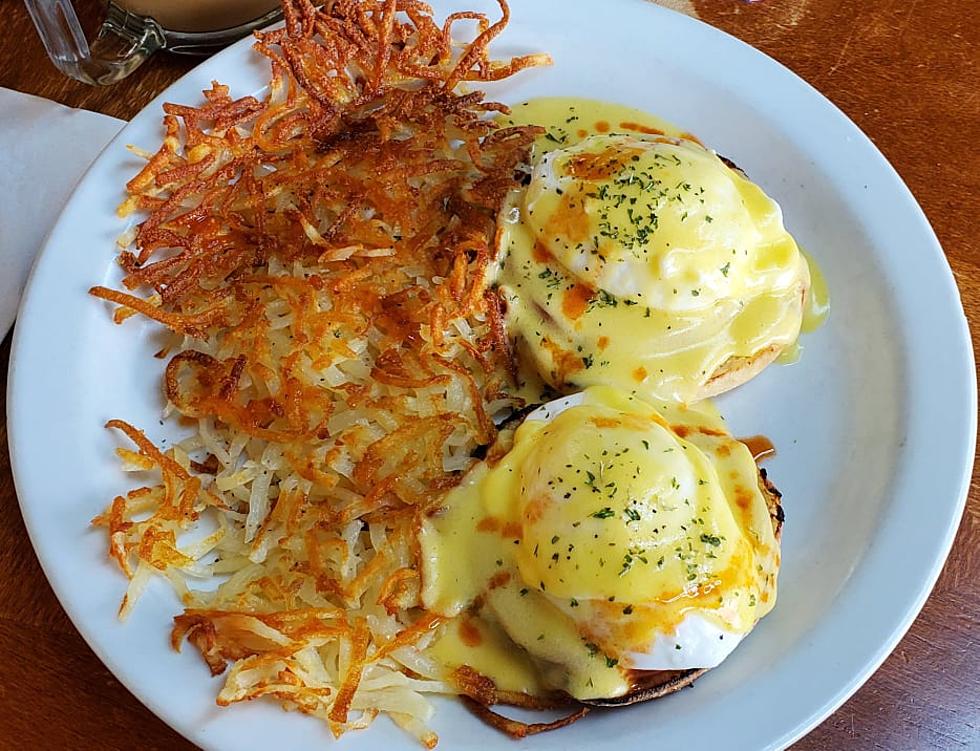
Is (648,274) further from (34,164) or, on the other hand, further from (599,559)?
(34,164)

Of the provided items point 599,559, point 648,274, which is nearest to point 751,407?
point 648,274

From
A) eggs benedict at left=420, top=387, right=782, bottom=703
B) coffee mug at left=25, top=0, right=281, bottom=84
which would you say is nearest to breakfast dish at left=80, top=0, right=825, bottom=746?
eggs benedict at left=420, top=387, right=782, bottom=703

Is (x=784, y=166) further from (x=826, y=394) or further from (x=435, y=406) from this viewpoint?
(x=435, y=406)

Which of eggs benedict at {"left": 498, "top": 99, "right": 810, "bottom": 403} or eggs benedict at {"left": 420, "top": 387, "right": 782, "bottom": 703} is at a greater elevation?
eggs benedict at {"left": 498, "top": 99, "right": 810, "bottom": 403}

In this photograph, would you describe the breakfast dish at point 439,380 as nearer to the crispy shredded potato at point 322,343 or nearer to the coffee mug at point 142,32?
the crispy shredded potato at point 322,343

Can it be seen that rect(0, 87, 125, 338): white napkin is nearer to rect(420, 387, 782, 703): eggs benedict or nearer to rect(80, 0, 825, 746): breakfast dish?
rect(80, 0, 825, 746): breakfast dish

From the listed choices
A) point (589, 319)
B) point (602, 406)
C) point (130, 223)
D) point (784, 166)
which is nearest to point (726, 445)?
point (602, 406)
